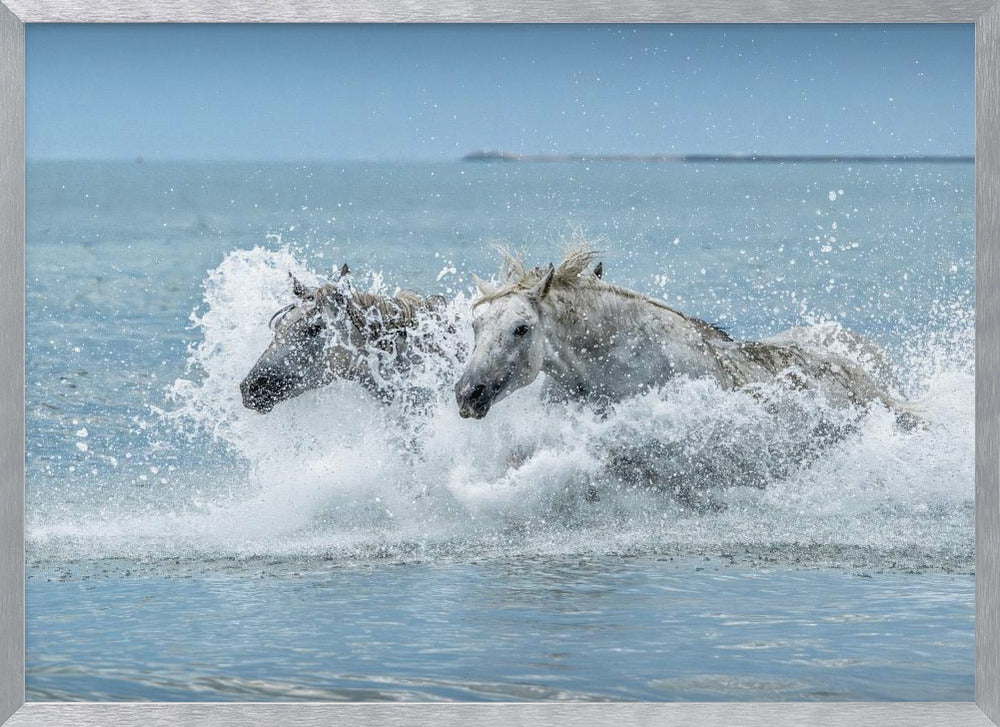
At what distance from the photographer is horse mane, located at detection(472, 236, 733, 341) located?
15.0ft

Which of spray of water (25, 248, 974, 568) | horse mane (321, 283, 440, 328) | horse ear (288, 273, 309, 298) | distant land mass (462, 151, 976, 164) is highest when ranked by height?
distant land mass (462, 151, 976, 164)

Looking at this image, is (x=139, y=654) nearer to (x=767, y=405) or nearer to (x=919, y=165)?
(x=767, y=405)

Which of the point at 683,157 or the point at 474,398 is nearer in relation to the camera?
the point at 683,157

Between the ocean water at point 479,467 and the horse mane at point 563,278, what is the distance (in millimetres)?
48

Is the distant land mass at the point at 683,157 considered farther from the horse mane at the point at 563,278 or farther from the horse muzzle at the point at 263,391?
the horse muzzle at the point at 263,391

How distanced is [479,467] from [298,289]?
0.93 metres

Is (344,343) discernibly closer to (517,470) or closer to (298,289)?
(298,289)

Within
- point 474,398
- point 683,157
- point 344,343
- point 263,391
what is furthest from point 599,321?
point 263,391

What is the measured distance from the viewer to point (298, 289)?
4668 millimetres

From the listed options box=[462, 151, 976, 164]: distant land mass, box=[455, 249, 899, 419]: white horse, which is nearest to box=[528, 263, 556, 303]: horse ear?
box=[455, 249, 899, 419]: white horse

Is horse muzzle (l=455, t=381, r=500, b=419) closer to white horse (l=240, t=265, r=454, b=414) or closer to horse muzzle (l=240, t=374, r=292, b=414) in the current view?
white horse (l=240, t=265, r=454, b=414)

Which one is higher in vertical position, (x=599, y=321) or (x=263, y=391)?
(x=599, y=321)

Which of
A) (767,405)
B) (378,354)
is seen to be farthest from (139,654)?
(767,405)

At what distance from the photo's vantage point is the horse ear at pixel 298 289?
4.57m
